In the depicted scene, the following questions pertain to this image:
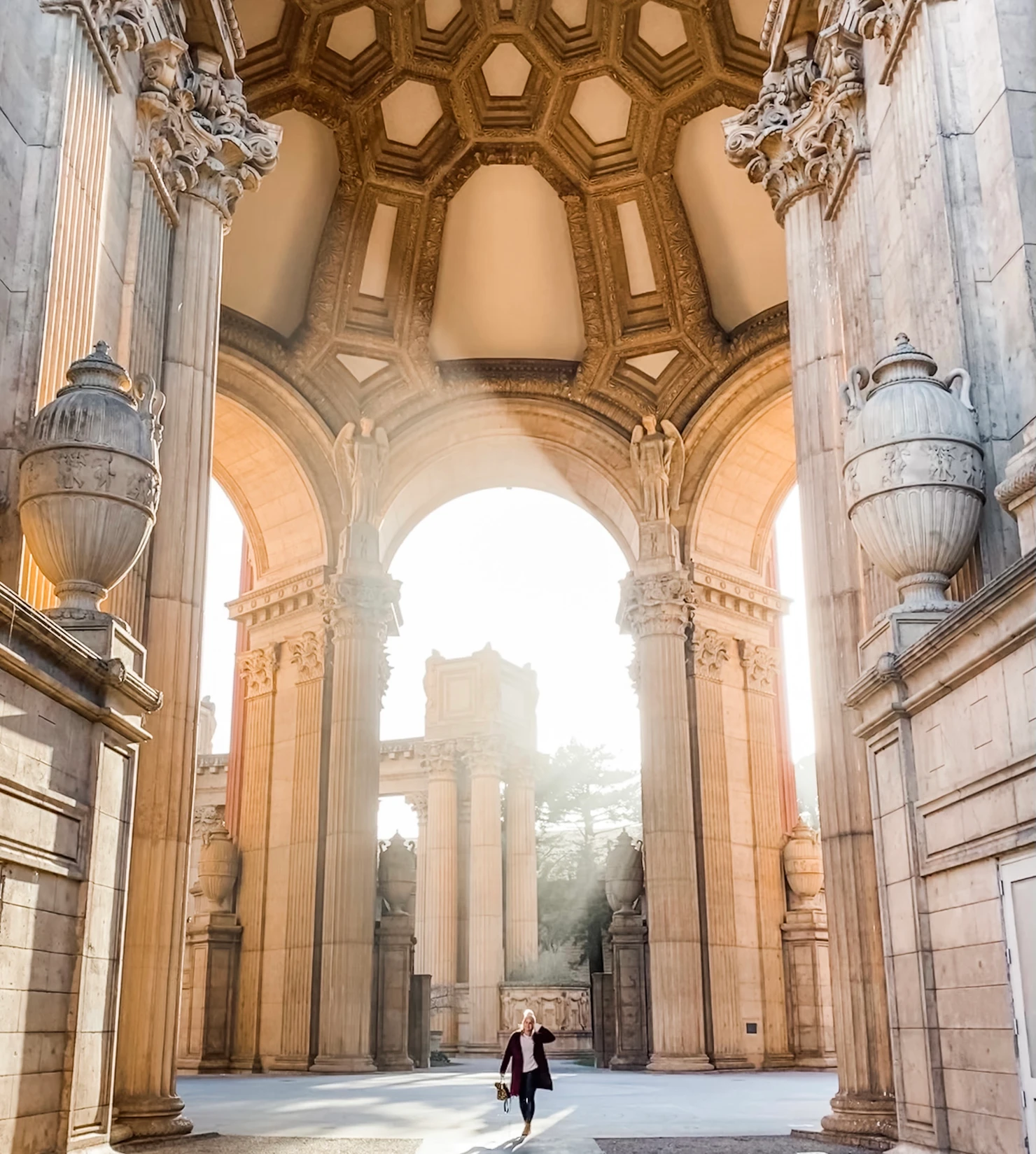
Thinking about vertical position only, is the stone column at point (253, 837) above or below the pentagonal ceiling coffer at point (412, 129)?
below

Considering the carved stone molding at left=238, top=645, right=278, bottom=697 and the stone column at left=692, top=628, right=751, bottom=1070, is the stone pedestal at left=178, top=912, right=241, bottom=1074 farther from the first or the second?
the stone column at left=692, top=628, right=751, bottom=1070

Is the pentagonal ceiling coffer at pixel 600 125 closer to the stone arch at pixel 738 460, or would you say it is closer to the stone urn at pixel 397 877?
the stone arch at pixel 738 460

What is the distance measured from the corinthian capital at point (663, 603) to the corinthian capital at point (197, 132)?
1262 cm

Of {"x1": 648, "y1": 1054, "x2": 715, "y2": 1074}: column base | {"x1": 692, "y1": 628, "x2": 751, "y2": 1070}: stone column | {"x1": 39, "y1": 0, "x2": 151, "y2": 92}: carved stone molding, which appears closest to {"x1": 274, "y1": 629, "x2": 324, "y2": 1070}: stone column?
{"x1": 648, "y1": 1054, "x2": 715, "y2": 1074}: column base

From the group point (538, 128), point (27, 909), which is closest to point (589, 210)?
point (538, 128)

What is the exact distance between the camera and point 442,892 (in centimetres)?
3628

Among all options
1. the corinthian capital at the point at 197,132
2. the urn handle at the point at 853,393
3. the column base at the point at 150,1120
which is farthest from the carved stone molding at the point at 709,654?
the column base at the point at 150,1120

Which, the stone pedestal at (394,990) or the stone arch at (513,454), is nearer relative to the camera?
the stone pedestal at (394,990)

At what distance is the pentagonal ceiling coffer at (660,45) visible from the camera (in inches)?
931

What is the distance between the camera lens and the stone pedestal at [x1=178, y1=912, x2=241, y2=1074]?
23.8 meters

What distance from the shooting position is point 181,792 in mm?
12359

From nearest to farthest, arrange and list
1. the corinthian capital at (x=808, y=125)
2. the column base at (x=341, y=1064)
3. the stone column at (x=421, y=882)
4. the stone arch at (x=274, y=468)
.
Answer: the corinthian capital at (x=808, y=125) → the column base at (x=341, y=1064) → the stone arch at (x=274, y=468) → the stone column at (x=421, y=882)

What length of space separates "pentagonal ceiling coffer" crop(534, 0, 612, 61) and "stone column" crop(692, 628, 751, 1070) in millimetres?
11168

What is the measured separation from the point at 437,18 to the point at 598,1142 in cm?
1973
